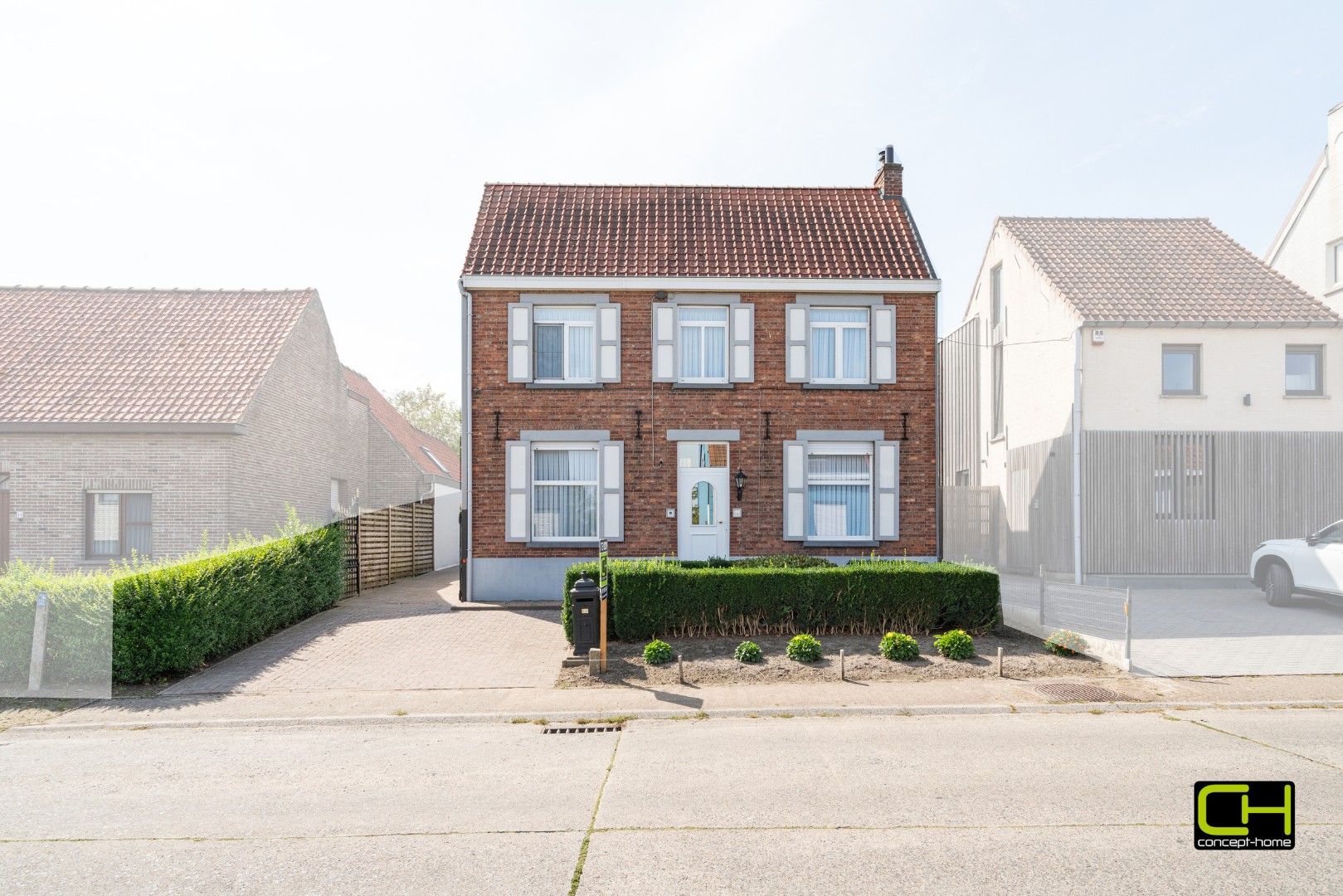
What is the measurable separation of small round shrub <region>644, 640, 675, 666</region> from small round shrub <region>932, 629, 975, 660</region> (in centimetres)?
361

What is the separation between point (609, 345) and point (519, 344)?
172cm

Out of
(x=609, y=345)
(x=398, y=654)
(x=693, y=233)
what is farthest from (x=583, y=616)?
(x=693, y=233)

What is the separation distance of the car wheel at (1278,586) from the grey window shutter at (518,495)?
45.5 ft

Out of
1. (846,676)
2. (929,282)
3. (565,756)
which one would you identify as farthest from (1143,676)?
(929,282)

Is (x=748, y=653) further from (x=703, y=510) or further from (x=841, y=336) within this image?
(x=841, y=336)

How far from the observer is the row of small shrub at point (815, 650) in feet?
34.5

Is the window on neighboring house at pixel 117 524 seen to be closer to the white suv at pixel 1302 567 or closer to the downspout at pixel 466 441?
the downspout at pixel 466 441

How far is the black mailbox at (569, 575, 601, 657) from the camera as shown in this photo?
1064 centimetres

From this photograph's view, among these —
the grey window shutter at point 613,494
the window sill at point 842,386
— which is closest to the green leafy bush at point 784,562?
the grey window shutter at point 613,494

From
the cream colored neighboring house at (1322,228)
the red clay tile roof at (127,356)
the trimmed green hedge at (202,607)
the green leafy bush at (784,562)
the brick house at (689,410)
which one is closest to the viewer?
the trimmed green hedge at (202,607)

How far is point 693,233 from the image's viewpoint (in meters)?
17.3

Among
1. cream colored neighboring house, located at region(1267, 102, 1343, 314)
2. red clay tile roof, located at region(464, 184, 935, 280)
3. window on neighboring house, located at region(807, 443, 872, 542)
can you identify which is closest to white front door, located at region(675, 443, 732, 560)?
window on neighboring house, located at region(807, 443, 872, 542)

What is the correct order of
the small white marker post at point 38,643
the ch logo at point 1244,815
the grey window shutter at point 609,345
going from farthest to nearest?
1. the grey window shutter at point 609,345
2. the small white marker post at point 38,643
3. the ch logo at point 1244,815

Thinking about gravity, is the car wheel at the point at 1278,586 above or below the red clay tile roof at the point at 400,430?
below
